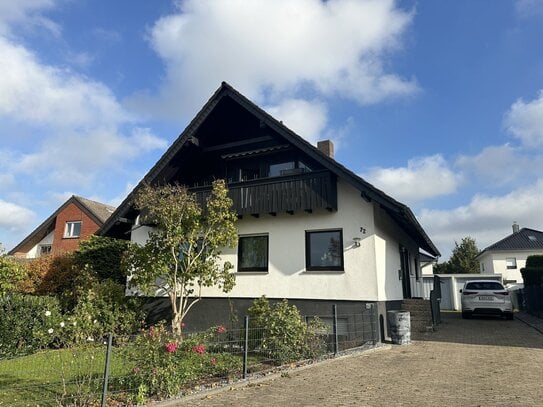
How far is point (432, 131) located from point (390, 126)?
1918 mm

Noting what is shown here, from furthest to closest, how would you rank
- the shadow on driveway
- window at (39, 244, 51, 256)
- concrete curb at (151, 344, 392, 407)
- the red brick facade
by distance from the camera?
window at (39, 244, 51, 256) → the red brick facade → the shadow on driveway → concrete curb at (151, 344, 392, 407)

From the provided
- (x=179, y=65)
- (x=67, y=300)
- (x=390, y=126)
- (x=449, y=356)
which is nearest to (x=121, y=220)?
(x=67, y=300)

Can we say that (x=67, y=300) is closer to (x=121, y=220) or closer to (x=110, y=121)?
(x=121, y=220)

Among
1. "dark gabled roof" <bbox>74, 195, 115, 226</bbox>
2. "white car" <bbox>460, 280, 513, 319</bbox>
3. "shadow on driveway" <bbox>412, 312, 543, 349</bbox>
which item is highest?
"dark gabled roof" <bbox>74, 195, 115, 226</bbox>

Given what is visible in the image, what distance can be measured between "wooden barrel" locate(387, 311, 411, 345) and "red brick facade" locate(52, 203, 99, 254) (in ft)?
84.5

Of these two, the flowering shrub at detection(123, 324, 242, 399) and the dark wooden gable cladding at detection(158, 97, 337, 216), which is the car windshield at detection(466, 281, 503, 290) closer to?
the dark wooden gable cladding at detection(158, 97, 337, 216)

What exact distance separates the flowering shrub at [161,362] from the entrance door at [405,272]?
1086 cm

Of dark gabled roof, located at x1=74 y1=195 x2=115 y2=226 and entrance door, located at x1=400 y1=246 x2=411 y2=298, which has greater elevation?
dark gabled roof, located at x1=74 y1=195 x2=115 y2=226

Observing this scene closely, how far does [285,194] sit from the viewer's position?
12320 millimetres

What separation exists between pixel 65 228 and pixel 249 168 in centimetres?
2334

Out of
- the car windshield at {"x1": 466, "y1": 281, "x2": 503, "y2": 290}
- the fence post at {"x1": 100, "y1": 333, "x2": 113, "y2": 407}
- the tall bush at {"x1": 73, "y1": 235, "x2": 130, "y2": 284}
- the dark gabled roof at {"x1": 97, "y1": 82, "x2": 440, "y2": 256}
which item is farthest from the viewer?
the car windshield at {"x1": 466, "y1": 281, "x2": 503, "y2": 290}

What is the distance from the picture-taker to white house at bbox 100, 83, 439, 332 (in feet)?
38.4

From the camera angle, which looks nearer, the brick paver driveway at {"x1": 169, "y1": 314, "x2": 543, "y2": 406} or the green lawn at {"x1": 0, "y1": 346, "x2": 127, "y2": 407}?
the brick paver driveway at {"x1": 169, "y1": 314, "x2": 543, "y2": 406}

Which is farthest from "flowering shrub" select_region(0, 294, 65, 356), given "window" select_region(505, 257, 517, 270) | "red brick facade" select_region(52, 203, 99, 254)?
"window" select_region(505, 257, 517, 270)
